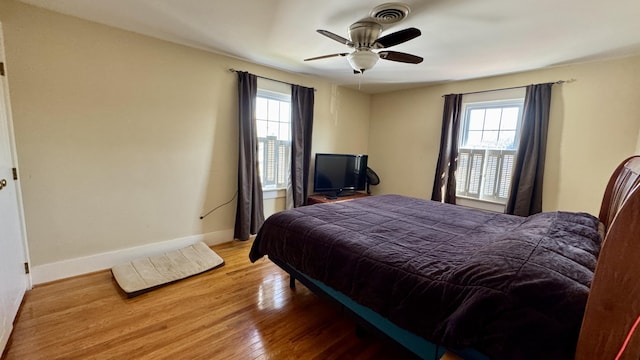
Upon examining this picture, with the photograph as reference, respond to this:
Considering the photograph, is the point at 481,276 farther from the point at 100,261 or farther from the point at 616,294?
the point at 100,261

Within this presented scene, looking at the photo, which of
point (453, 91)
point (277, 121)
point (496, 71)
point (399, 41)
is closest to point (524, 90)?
point (496, 71)

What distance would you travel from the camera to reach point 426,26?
6.84 ft

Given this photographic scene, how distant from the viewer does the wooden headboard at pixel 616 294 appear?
729 millimetres

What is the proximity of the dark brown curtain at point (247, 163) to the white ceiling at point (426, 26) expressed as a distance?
1.29 ft

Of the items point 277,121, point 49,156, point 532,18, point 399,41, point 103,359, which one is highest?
point 532,18

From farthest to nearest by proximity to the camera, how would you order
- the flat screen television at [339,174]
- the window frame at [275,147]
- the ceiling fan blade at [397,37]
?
the flat screen television at [339,174] < the window frame at [275,147] < the ceiling fan blade at [397,37]

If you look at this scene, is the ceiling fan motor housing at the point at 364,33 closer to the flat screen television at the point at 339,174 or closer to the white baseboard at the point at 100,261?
the flat screen television at the point at 339,174

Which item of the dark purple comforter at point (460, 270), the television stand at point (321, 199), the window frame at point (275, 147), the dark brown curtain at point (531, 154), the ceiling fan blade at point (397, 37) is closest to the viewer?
the dark purple comforter at point (460, 270)

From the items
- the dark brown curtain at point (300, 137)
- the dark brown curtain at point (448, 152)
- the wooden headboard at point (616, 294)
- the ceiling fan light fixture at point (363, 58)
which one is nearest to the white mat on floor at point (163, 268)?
the dark brown curtain at point (300, 137)

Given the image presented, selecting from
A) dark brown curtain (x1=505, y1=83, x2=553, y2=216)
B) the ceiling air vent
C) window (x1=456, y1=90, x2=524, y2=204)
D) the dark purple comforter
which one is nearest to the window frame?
the dark purple comforter

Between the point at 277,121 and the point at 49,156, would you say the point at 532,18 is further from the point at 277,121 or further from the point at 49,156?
the point at 49,156

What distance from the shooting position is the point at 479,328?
1.01 m

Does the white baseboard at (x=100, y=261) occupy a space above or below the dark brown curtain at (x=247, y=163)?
below

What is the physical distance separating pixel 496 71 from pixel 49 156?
4766 mm
